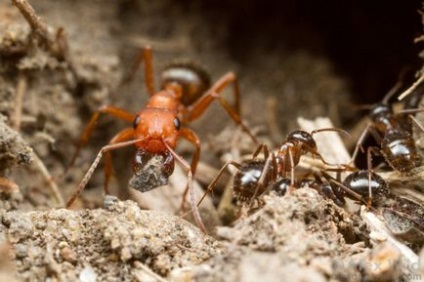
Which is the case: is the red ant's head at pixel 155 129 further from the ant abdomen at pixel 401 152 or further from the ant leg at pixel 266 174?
the ant abdomen at pixel 401 152

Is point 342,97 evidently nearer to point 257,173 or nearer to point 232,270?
point 257,173

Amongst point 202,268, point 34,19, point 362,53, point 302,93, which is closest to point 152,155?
point 34,19

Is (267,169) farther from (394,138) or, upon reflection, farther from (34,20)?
(34,20)

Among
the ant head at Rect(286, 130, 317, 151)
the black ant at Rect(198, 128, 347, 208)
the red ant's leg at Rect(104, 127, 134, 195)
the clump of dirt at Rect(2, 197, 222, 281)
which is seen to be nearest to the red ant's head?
the red ant's leg at Rect(104, 127, 134, 195)

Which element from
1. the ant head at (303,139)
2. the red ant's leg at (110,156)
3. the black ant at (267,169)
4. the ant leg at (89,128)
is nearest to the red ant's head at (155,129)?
the red ant's leg at (110,156)

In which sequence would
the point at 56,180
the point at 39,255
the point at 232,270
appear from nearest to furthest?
the point at 232,270, the point at 39,255, the point at 56,180

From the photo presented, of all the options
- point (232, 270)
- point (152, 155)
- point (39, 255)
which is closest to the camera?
point (232, 270)

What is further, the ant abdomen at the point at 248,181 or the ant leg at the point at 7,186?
the ant abdomen at the point at 248,181
